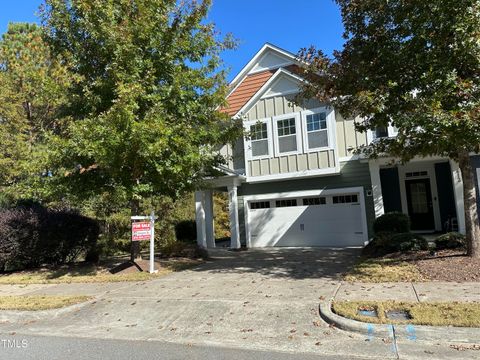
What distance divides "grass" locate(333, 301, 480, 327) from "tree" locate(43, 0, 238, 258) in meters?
5.72

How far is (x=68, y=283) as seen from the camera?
11.2 metres

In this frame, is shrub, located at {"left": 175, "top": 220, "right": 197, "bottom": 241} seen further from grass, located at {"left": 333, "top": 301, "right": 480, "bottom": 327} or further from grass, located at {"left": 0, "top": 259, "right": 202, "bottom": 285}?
grass, located at {"left": 333, "top": 301, "right": 480, "bottom": 327}

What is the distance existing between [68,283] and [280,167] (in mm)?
9000

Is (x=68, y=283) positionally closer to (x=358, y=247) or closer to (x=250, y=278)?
(x=250, y=278)

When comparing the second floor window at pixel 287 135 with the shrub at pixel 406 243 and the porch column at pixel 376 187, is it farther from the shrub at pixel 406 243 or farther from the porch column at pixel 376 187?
the shrub at pixel 406 243

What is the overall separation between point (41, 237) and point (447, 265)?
11.2m


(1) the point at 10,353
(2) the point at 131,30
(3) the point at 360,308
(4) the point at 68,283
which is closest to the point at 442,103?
(3) the point at 360,308

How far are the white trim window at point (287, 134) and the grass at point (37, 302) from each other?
10.1m

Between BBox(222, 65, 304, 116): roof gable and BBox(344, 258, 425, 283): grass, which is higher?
BBox(222, 65, 304, 116): roof gable

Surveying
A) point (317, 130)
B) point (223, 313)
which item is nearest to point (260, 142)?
point (317, 130)

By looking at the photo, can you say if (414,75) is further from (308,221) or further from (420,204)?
(420,204)

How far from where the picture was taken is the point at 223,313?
24.1 feet

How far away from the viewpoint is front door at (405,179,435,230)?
1716 cm

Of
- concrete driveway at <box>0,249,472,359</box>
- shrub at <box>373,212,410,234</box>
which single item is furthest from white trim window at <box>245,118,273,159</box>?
concrete driveway at <box>0,249,472,359</box>
